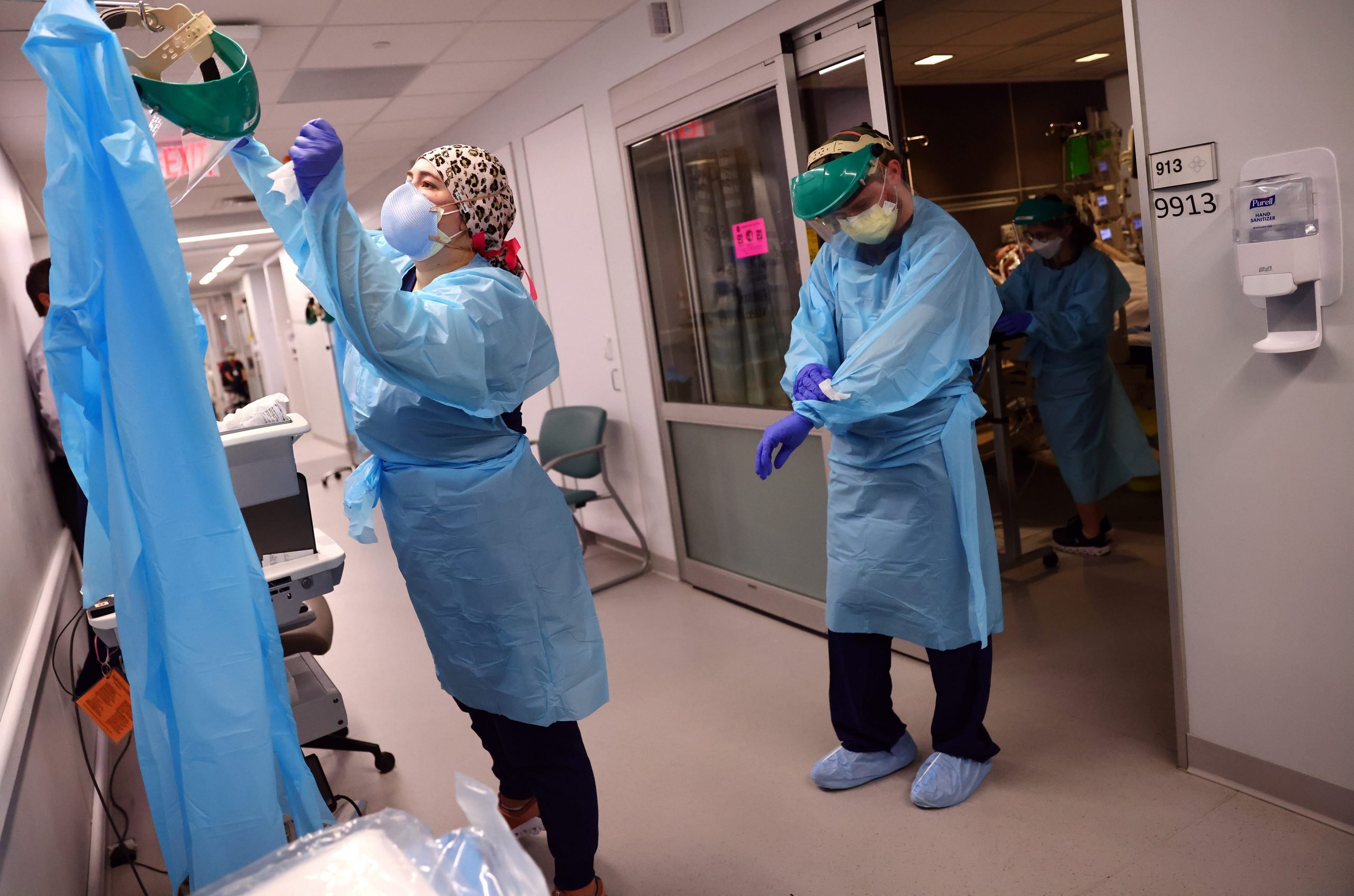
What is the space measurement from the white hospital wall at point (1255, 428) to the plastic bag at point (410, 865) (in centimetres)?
173

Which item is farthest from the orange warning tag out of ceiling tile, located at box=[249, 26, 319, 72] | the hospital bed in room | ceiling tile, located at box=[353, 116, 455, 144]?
ceiling tile, located at box=[353, 116, 455, 144]

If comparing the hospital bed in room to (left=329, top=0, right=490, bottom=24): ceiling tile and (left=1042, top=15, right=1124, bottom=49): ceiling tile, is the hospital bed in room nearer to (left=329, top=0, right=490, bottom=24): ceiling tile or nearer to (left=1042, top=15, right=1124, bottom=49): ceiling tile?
(left=329, top=0, right=490, bottom=24): ceiling tile

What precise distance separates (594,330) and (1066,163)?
3.76m

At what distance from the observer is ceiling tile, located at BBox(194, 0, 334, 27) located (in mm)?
2994

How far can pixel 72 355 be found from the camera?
120 cm

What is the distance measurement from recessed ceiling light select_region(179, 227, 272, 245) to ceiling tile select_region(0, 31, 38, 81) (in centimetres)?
527

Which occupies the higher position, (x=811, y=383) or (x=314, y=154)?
(x=314, y=154)

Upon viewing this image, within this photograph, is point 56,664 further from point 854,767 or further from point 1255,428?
point 1255,428

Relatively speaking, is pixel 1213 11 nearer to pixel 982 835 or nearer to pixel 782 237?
pixel 782 237

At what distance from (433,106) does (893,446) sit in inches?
148

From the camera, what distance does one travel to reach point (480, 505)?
5.96 feet

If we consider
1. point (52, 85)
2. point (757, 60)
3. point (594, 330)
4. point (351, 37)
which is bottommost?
point (594, 330)

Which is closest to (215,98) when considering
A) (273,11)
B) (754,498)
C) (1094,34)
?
(273,11)

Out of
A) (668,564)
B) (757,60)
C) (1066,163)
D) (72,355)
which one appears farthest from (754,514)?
(1066,163)
